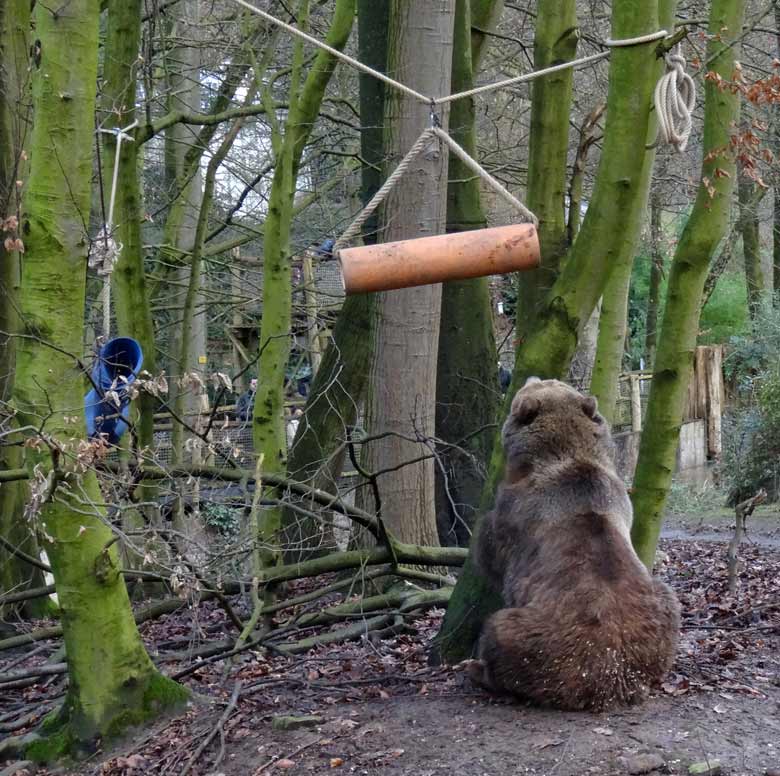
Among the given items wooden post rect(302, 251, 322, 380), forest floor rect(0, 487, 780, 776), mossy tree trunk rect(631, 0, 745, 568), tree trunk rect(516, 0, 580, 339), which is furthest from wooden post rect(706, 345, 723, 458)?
mossy tree trunk rect(631, 0, 745, 568)

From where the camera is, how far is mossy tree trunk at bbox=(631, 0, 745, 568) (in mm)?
5844

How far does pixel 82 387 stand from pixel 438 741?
240 centimetres

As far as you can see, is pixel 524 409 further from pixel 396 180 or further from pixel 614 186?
pixel 396 180

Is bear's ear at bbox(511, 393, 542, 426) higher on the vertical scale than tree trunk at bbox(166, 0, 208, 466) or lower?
lower

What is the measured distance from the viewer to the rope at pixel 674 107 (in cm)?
518

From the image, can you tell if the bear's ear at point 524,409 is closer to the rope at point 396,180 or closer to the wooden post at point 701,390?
the rope at point 396,180

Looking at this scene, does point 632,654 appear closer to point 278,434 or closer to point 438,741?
point 438,741

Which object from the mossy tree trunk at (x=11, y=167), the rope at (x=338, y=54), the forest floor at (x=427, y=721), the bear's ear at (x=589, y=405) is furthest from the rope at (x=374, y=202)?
the mossy tree trunk at (x=11, y=167)

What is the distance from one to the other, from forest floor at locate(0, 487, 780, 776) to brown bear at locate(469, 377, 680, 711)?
174mm

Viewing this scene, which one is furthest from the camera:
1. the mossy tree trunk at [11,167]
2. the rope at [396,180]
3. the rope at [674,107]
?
the mossy tree trunk at [11,167]

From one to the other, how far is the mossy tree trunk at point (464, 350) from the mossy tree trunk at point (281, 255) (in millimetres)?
1251

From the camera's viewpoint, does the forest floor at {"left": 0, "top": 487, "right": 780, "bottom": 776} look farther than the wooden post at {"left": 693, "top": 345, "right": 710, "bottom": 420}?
No

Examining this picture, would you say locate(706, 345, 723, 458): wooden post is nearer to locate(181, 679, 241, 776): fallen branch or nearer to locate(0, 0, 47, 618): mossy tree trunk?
locate(0, 0, 47, 618): mossy tree trunk

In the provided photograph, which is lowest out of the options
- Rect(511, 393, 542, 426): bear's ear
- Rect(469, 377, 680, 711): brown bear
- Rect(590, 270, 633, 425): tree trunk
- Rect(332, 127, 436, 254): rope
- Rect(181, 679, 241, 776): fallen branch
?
Rect(181, 679, 241, 776): fallen branch
